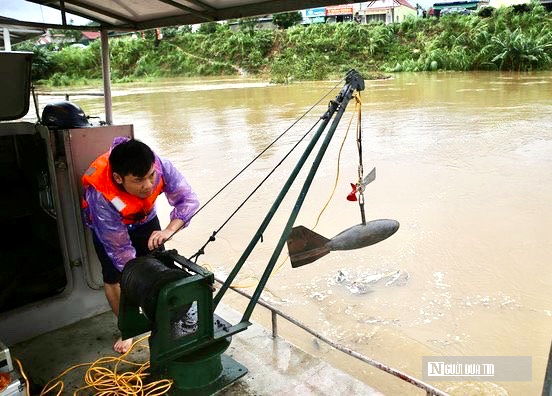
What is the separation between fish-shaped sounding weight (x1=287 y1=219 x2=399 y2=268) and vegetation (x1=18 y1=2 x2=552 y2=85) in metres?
24.1

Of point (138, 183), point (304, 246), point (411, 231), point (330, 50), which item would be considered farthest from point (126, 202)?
point (330, 50)

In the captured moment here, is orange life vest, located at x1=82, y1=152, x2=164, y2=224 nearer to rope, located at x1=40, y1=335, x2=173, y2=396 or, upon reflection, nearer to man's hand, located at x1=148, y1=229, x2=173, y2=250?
man's hand, located at x1=148, y1=229, x2=173, y2=250

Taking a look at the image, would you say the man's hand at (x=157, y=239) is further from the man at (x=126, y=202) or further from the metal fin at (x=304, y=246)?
the metal fin at (x=304, y=246)

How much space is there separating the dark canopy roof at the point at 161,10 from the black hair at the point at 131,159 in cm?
124

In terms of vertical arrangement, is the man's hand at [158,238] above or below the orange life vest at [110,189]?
below

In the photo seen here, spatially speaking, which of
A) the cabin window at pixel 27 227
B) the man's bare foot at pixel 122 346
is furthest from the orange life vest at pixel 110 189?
the man's bare foot at pixel 122 346

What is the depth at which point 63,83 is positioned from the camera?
3309 cm

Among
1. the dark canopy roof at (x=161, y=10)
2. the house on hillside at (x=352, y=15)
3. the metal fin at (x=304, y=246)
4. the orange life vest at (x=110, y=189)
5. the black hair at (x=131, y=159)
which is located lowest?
the metal fin at (x=304, y=246)

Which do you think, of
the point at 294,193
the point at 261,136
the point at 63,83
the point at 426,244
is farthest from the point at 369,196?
the point at 63,83

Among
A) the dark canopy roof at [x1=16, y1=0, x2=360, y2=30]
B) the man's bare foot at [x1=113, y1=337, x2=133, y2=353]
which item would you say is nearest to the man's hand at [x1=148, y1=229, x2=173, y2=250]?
the man's bare foot at [x1=113, y1=337, x2=133, y2=353]

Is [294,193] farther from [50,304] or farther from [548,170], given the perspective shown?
[50,304]

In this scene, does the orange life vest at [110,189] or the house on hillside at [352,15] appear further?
the house on hillside at [352,15]

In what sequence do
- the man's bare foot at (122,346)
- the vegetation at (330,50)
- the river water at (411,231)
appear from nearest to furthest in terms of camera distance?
the man's bare foot at (122,346) < the river water at (411,231) < the vegetation at (330,50)

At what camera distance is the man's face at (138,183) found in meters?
2.29
